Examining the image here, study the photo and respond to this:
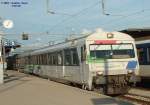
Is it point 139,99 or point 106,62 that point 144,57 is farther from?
point 139,99

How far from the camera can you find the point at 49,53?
97.4ft

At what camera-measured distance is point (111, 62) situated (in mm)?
20109

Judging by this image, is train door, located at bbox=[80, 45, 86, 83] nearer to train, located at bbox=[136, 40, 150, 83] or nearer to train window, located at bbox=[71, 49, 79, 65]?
train window, located at bbox=[71, 49, 79, 65]

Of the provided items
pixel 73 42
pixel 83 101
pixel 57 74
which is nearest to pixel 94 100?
pixel 83 101

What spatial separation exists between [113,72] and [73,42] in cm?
350

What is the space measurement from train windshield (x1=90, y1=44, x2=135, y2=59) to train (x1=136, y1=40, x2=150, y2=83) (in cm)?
320

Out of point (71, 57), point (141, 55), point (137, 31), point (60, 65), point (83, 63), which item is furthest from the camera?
point (137, 31)

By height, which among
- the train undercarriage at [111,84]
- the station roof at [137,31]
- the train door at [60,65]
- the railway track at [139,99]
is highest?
the station roof at [137,31]

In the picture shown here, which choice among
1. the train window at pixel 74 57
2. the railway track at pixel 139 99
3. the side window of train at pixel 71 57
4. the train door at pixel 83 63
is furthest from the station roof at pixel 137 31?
the railway track at pixel 139 99

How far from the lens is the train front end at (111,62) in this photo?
19688 mm

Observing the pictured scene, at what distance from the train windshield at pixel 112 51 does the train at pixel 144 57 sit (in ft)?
10.5

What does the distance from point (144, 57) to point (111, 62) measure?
4671 mm

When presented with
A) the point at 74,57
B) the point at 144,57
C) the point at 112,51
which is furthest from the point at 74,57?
the point at 144,57

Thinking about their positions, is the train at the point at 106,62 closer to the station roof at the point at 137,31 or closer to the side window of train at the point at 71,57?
the side window of train at the point at 71,57
